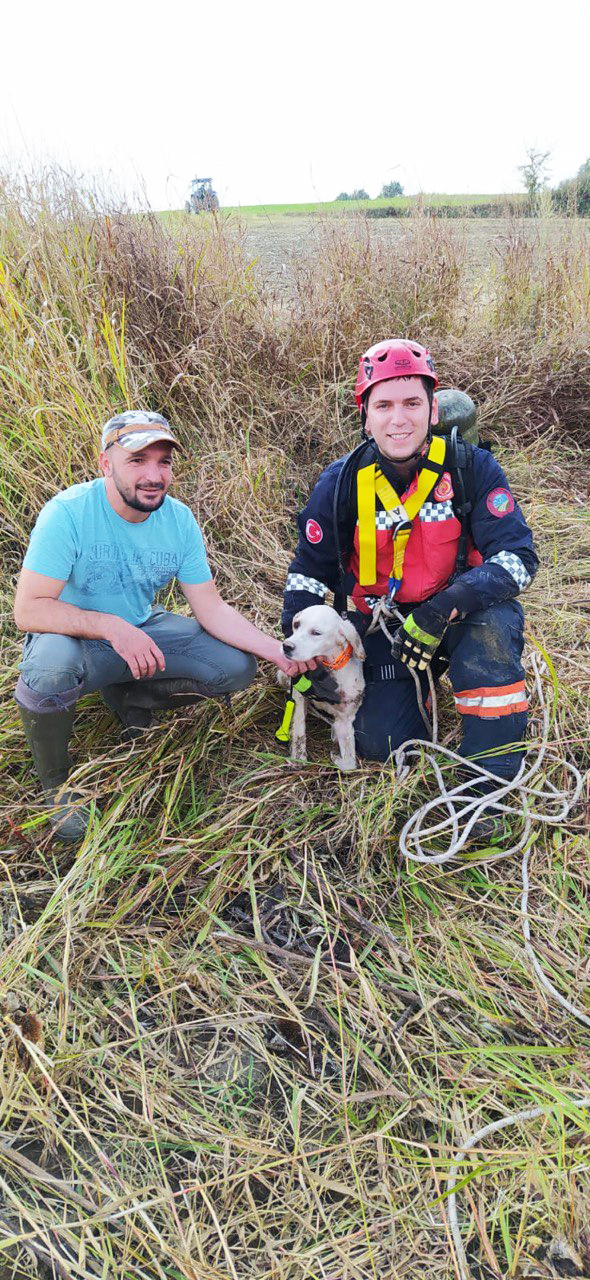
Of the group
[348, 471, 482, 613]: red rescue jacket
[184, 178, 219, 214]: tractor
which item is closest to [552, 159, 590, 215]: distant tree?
[184, 178, 219, 214]: tractor

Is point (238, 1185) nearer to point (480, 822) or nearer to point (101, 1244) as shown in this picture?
point (101, 1244)

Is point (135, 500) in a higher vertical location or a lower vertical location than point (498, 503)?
higher

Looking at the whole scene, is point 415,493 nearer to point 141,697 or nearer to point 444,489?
point 444,489

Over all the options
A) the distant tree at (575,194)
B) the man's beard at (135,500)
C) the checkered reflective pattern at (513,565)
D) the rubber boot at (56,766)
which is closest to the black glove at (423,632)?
the checkered reflective pattern at (513,565)

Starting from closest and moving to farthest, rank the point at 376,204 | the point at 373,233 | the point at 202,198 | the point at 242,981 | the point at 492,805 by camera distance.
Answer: the point at 242,981
the point at 492,805
the point at 202,198
the point at 373,233
the point at 376,204

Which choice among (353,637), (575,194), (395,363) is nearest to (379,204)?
(575,194)

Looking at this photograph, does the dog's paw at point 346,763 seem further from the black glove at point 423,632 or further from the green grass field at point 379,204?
the green grass field at point 379,204

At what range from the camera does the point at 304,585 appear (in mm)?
2811

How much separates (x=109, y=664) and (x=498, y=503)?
144 cm

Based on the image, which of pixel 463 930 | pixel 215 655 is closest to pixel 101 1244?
pixel 463 930

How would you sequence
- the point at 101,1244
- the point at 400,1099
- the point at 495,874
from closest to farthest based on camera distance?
the point at 101,1244 < the point at 400,1099 < the point at 495,874

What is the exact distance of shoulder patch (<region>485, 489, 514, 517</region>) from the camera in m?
2.59

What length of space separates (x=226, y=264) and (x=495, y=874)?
3.88 meters

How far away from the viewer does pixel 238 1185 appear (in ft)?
5.45
